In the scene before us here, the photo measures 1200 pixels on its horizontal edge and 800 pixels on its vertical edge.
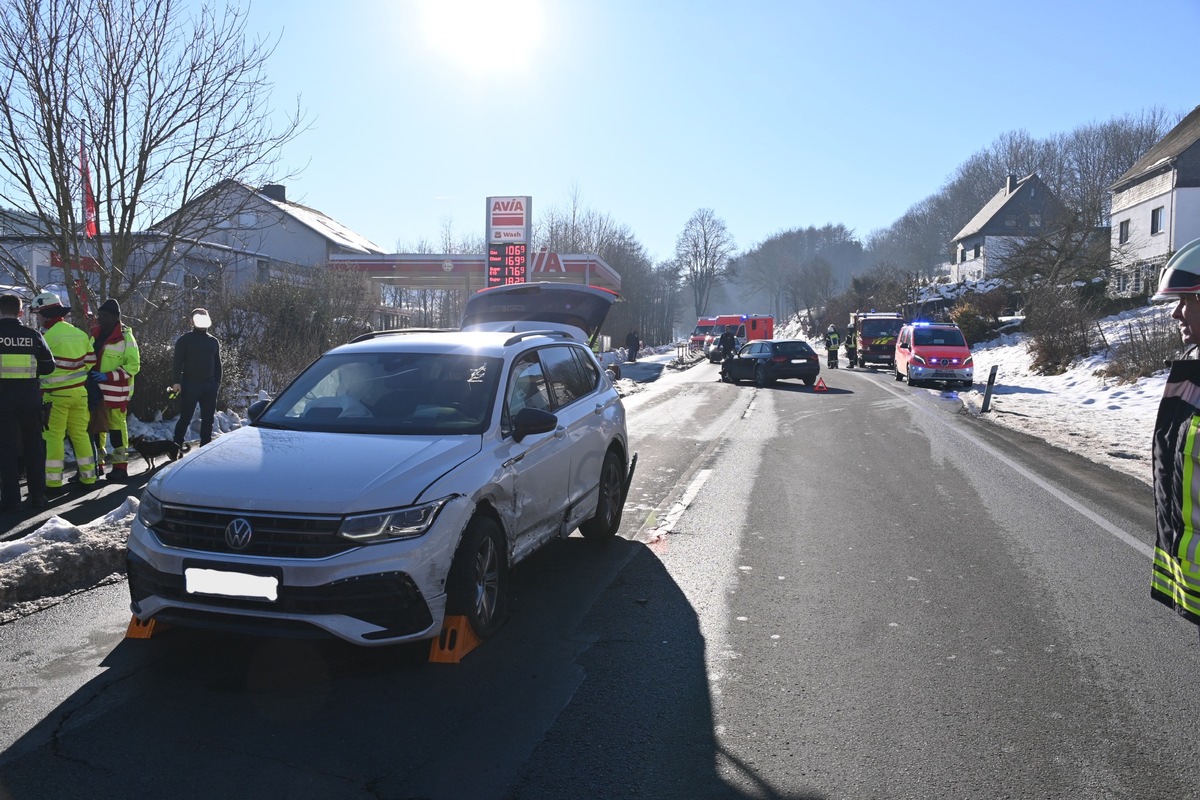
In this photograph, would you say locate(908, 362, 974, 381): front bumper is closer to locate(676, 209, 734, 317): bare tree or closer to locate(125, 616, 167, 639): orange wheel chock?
locate(125, 616, 167, 639): orange wheel chock

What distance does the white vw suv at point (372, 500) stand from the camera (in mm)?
4094

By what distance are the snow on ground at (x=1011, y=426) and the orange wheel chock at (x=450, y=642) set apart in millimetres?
2590

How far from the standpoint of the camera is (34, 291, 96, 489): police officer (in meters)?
8.60

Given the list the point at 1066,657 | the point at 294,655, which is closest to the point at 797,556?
the point at 1066,657

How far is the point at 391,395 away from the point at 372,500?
1.46m

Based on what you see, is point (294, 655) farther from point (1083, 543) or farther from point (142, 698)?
point (1083, 543)

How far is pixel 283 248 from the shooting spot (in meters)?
47.2

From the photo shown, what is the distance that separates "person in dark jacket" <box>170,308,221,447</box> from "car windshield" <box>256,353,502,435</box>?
5.09 metres

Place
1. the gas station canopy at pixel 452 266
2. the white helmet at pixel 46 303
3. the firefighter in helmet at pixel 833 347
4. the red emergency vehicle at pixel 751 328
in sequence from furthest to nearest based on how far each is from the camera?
the red emergency vehicle at pixel 751 328, the gas station canopy at pixel 452 266, the firefighter in helmet at pixel 833 347, the white helmet at pixel 46 303

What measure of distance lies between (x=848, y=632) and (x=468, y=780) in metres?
2.58

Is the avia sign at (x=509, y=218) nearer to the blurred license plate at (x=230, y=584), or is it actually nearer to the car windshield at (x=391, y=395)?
the car windshield at (x=391, y=395)

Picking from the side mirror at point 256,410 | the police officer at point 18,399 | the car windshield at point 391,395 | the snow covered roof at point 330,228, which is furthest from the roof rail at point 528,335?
the snow covered roof at point 330,228

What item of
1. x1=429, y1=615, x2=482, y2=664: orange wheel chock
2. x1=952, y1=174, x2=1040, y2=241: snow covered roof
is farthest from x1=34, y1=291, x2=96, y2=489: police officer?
x1=952, y1=174, x2=1040, y2=241: snow covered roof

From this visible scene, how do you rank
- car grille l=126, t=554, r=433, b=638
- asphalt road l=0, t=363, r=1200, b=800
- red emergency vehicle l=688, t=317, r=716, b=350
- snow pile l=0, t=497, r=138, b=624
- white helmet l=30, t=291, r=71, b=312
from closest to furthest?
asphalt road l=0, t=363, r=1200, b=800 < car grille l=126, t=554, r=433, b=638 < snow pile l=0, t=497, r=138, b=624 < white helmet l=30, t=291, r=71, b=312 < red emergency vehicle l=688, t=317, r=716, b=350
